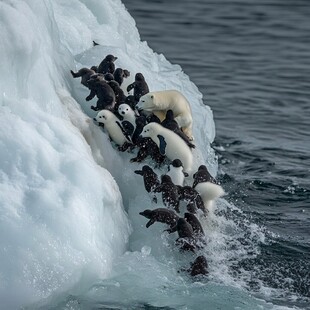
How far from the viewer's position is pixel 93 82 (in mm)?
15219

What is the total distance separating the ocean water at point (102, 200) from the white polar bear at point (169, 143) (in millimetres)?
300

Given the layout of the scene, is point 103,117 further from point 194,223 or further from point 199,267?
point 199,267

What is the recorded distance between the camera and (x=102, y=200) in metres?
13.0

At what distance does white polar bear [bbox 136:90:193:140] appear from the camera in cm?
1581

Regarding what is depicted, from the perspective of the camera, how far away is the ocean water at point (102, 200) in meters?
12.0

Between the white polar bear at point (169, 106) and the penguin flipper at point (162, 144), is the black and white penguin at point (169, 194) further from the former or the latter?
the white polar bear at point (169, 106)

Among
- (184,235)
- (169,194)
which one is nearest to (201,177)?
(169,194)

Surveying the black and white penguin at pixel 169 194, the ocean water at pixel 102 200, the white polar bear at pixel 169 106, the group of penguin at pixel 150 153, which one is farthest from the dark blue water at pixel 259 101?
the white polar bear at pixel 169 106

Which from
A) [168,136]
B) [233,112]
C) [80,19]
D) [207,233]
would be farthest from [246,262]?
[233,112]

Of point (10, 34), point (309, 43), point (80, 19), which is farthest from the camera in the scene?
point (309, 43)

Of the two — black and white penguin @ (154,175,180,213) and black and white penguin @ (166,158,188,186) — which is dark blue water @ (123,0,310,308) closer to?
black and white penguin @ (154,175,180,213)

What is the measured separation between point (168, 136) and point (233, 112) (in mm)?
9859

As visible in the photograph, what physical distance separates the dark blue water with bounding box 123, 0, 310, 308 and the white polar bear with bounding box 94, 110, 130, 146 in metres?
2.20

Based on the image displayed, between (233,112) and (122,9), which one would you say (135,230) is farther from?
(233,112)
